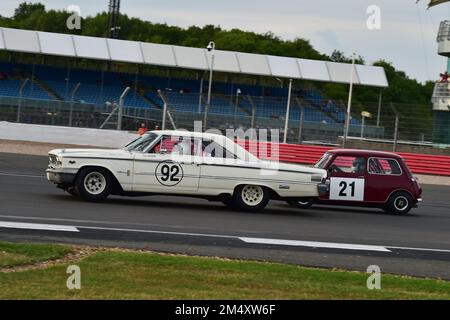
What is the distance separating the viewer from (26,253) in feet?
32.1

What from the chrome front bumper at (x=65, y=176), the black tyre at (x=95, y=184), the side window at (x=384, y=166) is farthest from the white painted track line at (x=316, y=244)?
the side window at (x=384, y=166)

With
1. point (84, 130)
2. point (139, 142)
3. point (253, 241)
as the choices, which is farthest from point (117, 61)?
point (253, 241)

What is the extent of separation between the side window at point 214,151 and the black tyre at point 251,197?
0.64 meters

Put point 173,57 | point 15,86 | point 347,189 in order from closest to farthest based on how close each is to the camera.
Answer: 1. point 347,189
2. point 15,86
3. point 173,57

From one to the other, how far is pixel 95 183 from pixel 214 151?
220 centimetres

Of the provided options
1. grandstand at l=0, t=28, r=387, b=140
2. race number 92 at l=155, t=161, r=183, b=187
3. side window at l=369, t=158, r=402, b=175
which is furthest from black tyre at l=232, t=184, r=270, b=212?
grandstand at l=0, t=28, r=387, b=140

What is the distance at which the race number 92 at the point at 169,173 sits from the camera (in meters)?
15.7

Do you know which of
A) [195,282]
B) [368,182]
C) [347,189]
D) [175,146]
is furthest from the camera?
[368,182]

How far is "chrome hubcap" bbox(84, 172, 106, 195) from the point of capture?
15.5 m

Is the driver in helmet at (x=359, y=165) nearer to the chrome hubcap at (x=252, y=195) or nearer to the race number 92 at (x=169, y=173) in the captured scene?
the chrome hubcap at (x=252, y=195)

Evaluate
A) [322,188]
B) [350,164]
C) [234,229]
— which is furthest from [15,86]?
[234,229]

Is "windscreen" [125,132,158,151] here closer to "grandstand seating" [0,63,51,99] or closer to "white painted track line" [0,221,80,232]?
"white painted track line" [0,221,80,232]

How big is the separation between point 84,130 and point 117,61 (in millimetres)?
14593

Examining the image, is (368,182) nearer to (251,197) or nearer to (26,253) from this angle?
(251,197)
